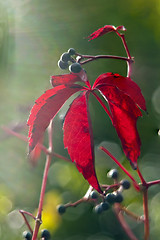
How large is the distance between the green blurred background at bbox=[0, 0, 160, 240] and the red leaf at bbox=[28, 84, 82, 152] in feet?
2.82

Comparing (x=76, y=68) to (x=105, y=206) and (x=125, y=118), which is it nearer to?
(x=125, y=118)

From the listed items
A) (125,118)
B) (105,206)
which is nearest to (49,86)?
(105,206)

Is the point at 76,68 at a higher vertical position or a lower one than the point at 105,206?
higher

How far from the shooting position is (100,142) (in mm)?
1733

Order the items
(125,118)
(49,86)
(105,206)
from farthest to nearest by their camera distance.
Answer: (49,86), (105,206), (125,118)

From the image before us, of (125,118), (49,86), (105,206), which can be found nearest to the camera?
(125,118)

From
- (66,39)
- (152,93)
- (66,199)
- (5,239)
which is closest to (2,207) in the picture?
(5,239)

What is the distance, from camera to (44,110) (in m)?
0.72

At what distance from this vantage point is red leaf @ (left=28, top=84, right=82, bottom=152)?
701 mm

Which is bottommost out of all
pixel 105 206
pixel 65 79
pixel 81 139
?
pixel 105 206

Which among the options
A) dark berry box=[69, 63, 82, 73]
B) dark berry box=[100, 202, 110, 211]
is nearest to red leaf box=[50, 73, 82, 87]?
dark berry box=[69, 63, 82, 73]

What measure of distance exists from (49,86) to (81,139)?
1003 millimetres

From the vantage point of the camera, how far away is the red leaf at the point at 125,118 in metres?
0.68

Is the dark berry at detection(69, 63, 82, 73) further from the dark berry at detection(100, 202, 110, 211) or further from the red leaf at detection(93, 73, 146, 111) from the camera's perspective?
the dark berry at detection(100, 202, 110, 211)
